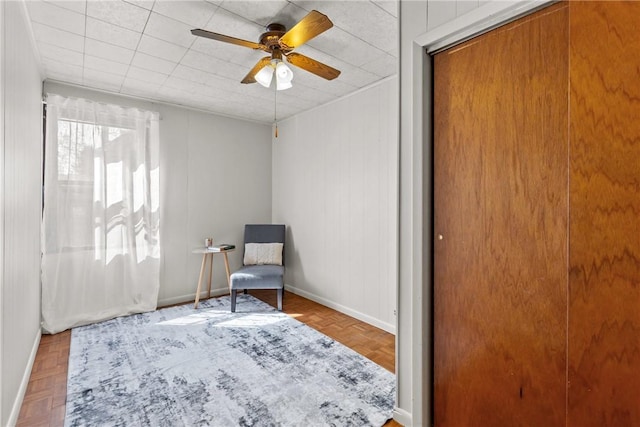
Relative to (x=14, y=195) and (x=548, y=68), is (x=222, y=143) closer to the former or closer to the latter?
(x=14, y=195)

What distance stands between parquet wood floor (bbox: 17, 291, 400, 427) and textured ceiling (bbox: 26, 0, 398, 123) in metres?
2.39

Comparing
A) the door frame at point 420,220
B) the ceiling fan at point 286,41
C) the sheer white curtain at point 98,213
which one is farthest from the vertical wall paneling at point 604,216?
the sheer white curtain at point 98,213

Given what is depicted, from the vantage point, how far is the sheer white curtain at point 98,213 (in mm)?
2982

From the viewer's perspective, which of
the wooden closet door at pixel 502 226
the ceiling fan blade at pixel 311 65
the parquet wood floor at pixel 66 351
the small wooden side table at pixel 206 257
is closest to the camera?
the wooden closet door at pixel 502 226

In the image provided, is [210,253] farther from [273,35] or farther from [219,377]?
[273,35]

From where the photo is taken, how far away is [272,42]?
2049 millimetres

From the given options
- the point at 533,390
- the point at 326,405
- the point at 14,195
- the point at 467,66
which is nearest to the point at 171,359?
the point at 326,405

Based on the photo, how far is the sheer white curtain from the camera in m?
2.98

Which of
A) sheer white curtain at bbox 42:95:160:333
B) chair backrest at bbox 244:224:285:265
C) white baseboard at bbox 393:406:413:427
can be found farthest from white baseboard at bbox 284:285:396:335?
sheer white curtain at bbox 42:95:160:333

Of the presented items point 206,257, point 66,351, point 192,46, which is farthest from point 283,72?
point 66,351

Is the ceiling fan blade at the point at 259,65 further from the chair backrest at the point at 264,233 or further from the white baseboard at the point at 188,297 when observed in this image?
the white baseboard at the point at 188,297

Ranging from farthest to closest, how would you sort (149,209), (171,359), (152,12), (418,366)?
1. (149,209)
2. (171,359)
3. (152,12)
4. (418,366)

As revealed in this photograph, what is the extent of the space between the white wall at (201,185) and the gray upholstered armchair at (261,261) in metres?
0.34

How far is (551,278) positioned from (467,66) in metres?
1.01
